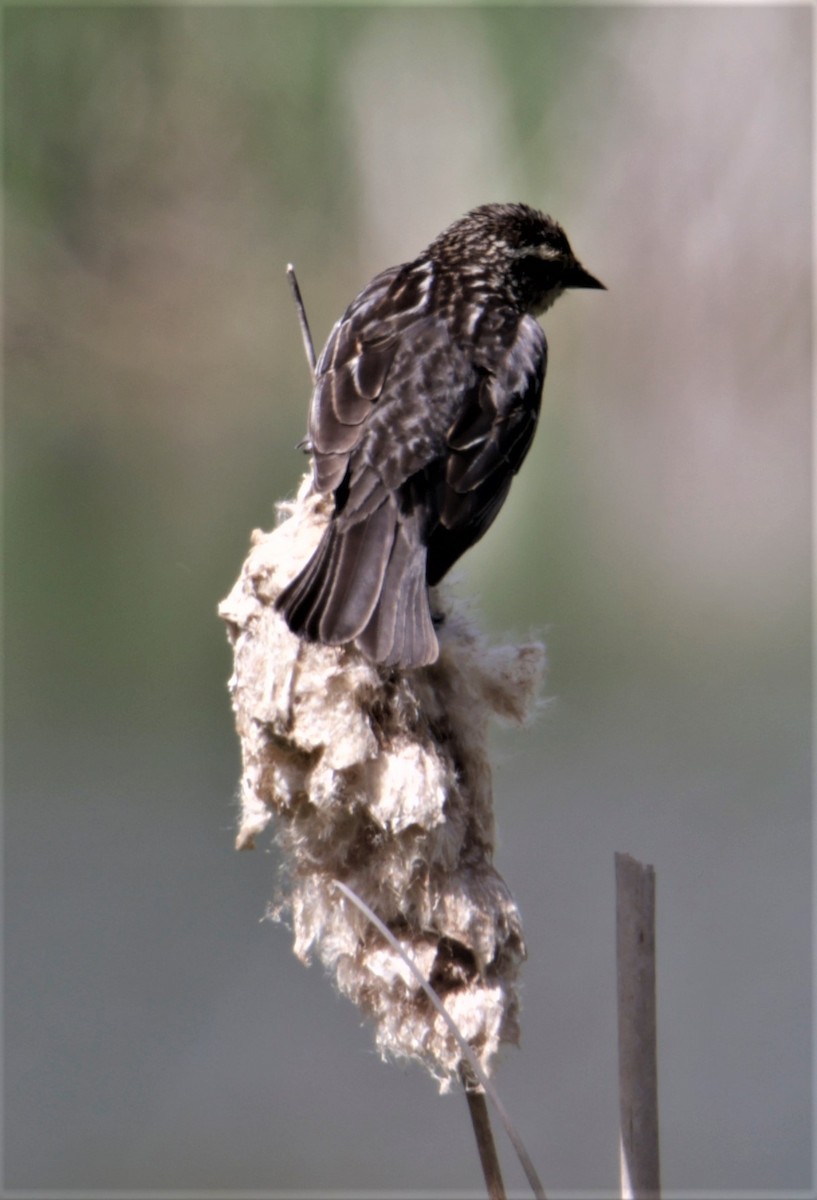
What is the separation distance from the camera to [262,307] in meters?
9.62

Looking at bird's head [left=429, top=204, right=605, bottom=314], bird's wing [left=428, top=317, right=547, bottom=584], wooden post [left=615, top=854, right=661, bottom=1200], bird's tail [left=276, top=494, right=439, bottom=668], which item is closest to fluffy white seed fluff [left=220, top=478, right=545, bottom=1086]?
bird's tail [left=276, top=494, right=439, bottom=668]

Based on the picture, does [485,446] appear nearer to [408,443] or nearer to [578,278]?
[408,443]

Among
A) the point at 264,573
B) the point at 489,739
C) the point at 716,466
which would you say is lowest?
the point at 489,739

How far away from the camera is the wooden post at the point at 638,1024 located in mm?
1349

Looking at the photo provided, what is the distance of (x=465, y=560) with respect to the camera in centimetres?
736

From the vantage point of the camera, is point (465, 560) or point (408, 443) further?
point (465, 560)

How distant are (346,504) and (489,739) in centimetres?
45

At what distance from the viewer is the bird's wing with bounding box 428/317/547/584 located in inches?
80.0

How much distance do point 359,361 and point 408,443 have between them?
0.79ft

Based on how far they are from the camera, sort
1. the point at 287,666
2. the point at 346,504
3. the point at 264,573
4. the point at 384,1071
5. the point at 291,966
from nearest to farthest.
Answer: the point at 287,666, the point at 264,573, the point at 346,504, the point at 384,1071, the point at 291,966

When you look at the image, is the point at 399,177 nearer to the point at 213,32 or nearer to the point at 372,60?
the point at 372,60

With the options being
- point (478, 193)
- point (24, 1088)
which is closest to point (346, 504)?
point (24, 1088)

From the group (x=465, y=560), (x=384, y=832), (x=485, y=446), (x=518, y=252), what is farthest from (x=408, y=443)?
(x=465, y=560)

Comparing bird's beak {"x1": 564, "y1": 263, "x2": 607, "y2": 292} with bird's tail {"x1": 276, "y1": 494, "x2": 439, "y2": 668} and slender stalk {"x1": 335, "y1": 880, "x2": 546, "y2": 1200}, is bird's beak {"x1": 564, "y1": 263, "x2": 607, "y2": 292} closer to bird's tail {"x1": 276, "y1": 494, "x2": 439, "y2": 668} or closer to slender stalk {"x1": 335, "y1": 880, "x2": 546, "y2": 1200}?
bird's tail {"x1": 276, "y1": 494, "x2": 439, "y2": 668}
